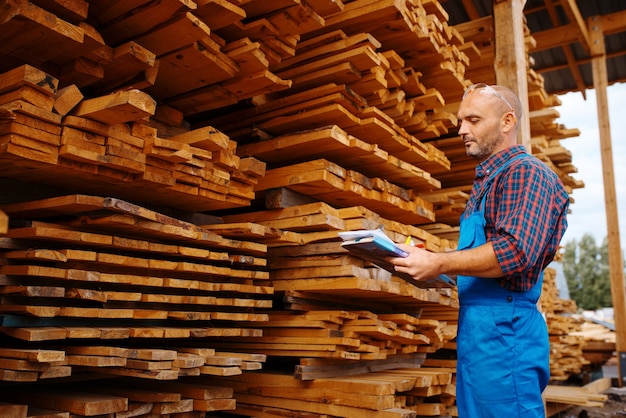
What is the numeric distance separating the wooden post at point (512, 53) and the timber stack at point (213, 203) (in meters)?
0.49

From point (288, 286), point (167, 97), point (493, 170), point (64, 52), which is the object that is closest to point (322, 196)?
point (288, 286)

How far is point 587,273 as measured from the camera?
37.2m

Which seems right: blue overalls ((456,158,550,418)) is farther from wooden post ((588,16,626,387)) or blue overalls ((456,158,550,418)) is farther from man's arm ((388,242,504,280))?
wooden post ((588,16,626,387))

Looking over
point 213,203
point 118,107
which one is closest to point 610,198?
point 213,203

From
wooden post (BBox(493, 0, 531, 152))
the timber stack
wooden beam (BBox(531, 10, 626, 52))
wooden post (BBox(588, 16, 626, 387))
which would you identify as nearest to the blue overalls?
the timber stack

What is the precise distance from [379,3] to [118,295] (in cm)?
280

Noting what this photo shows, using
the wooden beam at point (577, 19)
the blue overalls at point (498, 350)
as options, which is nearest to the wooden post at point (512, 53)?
the blue overalls at point (498, 350)

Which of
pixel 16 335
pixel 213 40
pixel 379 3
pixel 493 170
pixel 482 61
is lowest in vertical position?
pixel 16 335

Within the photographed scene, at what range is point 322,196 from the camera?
4.73 metres

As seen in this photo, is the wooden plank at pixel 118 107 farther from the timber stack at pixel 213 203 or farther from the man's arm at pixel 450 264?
the man's arm at pixel 450 264

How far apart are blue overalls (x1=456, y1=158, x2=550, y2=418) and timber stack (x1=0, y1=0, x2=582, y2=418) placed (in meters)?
1.13

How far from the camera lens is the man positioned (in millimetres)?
2811

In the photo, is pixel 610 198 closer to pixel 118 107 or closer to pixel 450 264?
pixel 450 264

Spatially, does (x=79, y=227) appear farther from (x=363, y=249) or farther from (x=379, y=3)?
(x=379, y=3)
